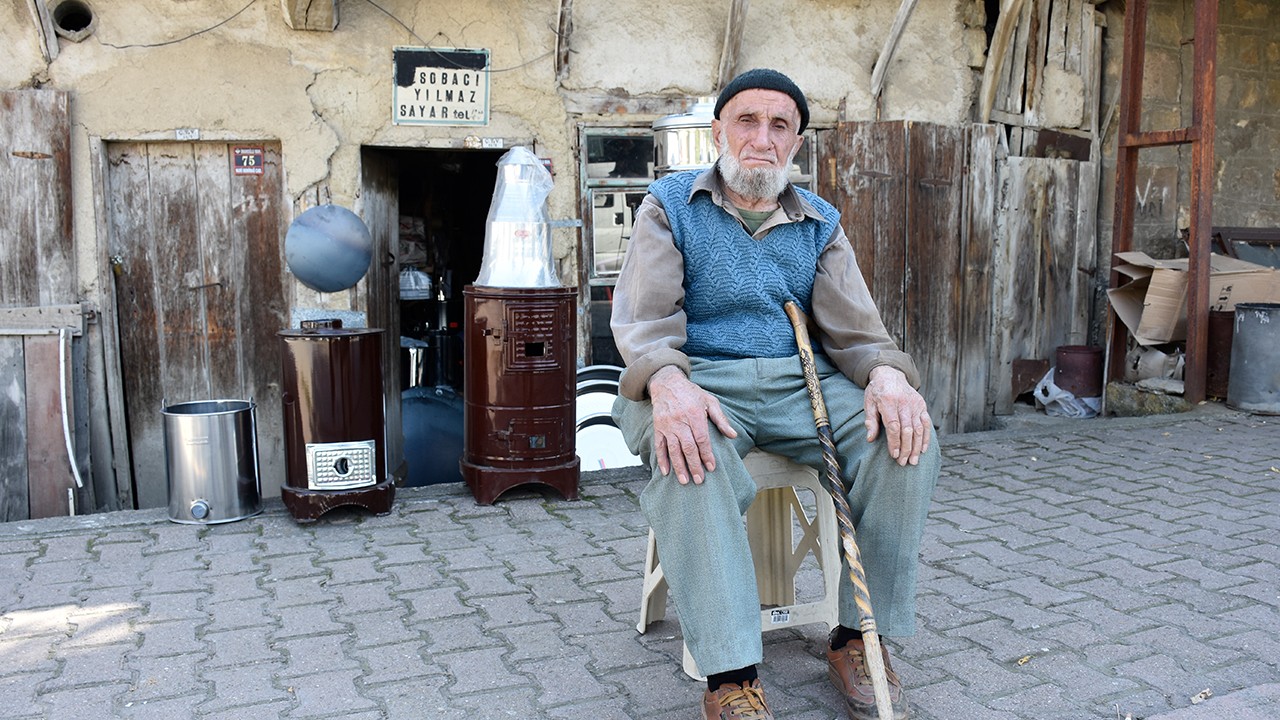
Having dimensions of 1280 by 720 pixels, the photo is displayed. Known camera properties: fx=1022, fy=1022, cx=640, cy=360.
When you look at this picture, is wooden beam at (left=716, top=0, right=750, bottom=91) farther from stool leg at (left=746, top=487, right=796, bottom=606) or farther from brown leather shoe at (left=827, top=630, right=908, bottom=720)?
brown leather shoe at (left=827, top=630, right=908, bottom=720)

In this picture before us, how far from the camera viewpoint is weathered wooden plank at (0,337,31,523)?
18.5 feet

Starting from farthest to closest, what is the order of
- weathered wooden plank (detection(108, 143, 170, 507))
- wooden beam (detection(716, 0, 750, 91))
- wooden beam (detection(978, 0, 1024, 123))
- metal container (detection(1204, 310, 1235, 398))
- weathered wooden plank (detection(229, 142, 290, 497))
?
wooden beam (detection(978, 0, 1024, 123))
metal container (detection(1204, 310, 1235, 398))
wooden beam (detection(716, 0, 750, 91))
weathered wooden plank (detection(229, 142, 290, 497))
weathered wooden plank (detection(108, 143, 170, 507))

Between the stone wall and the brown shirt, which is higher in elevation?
the stone wall

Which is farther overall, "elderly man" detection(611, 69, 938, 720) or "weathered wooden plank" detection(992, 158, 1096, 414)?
"weathered wooden plank" detection(992, 158, 1096, 414)

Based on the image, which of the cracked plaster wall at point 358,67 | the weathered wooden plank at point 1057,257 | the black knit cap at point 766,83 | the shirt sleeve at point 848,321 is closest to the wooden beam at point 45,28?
the cracked plaster wall at point 358,67

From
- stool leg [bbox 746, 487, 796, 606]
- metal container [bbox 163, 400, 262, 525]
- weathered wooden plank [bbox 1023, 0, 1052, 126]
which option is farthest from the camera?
weathered wooden plank [bbox 1023, 0, 1052, 126]

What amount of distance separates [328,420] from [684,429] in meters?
2.51

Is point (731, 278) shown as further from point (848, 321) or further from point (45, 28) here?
point (45, 28)

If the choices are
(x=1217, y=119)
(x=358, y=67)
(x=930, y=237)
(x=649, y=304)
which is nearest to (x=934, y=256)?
(x=930, y=237)

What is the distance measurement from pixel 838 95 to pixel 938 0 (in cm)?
108

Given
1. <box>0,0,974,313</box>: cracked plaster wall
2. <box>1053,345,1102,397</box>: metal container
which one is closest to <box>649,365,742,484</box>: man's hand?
<box>0,0,974,313</box>: cracked plaster wall

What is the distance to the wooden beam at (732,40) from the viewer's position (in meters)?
6.28

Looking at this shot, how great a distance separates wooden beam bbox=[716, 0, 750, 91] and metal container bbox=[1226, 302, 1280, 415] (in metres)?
3.61

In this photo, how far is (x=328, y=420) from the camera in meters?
4.46
